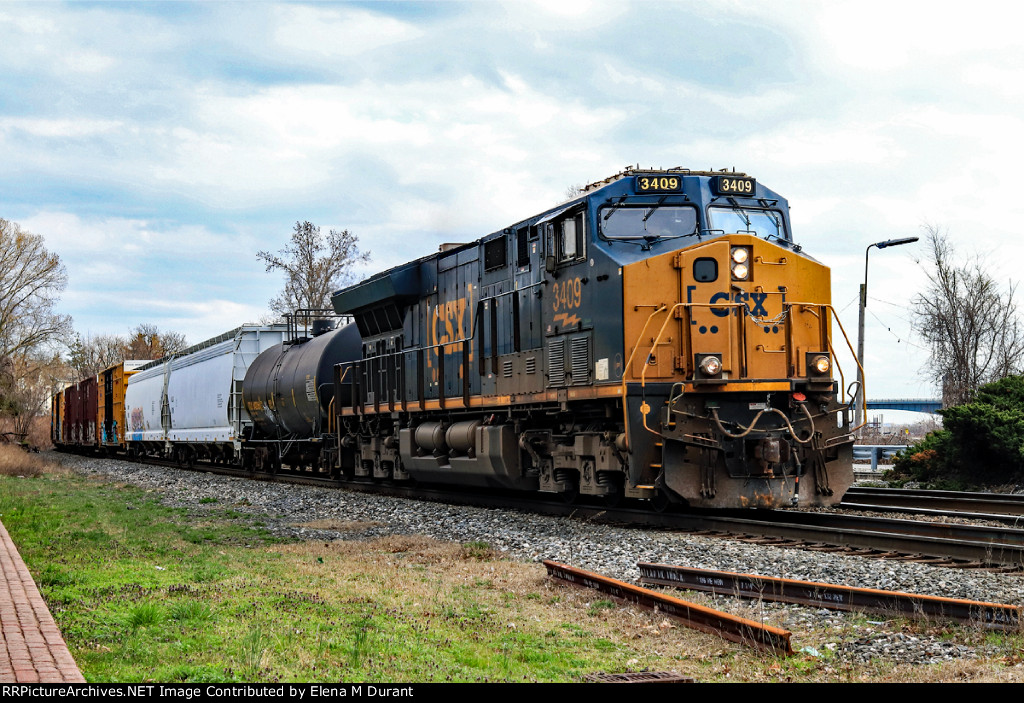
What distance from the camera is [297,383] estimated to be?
23188 millimetres

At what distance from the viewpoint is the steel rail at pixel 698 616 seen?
19.5 ft

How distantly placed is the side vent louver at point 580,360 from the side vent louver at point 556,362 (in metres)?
0.24

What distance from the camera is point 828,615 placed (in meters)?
7.00

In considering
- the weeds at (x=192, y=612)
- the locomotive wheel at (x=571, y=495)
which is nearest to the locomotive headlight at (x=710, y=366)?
the locomotive wheel at (x=571, y=495)

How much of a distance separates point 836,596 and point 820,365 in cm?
538

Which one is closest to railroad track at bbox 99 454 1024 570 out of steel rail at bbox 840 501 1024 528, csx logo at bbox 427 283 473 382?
steel rail at bbox 840 501 1024 528

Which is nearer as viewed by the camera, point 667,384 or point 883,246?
point 667,384

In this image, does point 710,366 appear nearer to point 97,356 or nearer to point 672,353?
point 672,353

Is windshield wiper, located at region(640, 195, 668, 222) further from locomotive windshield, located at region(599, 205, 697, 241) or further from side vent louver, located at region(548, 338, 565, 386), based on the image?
side vent louver, located at region(548, 338, 565, 386)

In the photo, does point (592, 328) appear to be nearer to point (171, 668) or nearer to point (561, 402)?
point (561, 402)

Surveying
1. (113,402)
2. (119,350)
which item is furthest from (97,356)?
(113,402)

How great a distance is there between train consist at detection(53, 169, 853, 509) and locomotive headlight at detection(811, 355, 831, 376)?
0.19ft
